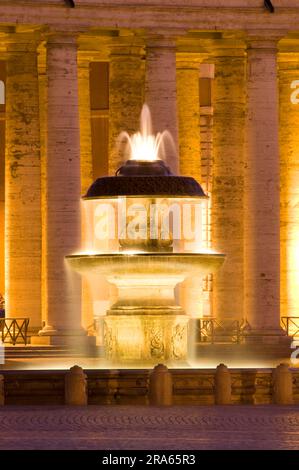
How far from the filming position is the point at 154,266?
203 feet

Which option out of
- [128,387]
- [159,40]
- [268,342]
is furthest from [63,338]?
[128,387]

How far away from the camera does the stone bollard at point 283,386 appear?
181ft

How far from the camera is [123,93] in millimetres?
87438

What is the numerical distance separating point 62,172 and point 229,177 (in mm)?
9776

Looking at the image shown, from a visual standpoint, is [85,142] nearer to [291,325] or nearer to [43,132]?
[43,132]

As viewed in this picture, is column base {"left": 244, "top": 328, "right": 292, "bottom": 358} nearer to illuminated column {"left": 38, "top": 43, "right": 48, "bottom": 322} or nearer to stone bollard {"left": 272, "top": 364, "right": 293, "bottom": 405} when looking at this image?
illuminated column {"left": 38, "top": 43, "right": 48, "bottom": 322}

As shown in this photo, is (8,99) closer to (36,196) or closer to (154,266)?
(36,196)

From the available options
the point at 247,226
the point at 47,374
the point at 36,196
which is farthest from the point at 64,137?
the point at 47,374

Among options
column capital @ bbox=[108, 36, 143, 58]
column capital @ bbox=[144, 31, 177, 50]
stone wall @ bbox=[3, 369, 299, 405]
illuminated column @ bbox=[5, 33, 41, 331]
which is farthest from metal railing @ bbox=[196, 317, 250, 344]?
stone wall @ bbox=[3, 369, 299, 405]

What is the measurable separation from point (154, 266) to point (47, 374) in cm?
749

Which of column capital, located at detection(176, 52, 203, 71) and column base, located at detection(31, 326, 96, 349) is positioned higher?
column capital, located at detection(176, 52, 203, 71)

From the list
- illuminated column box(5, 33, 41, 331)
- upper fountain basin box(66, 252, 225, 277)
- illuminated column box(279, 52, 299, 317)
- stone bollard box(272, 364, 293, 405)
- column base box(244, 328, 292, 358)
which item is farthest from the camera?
illuminated column box(279, 52, 299, 317)

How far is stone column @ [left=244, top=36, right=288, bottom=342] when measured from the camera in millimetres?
84500

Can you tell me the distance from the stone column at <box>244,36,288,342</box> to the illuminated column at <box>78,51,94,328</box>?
935 centimetres
